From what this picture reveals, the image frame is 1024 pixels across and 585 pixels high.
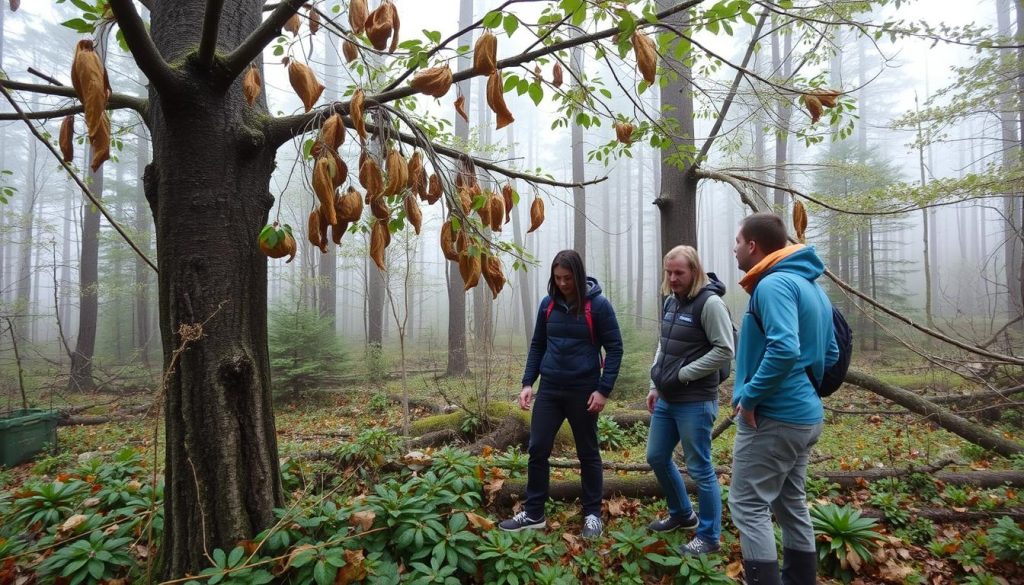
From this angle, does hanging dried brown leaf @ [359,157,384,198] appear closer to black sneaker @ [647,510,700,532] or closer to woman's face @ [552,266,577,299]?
woman's face @ [552,266,577,299]

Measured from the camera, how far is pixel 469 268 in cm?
163

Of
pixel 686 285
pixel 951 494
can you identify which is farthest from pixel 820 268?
pixel 951 494

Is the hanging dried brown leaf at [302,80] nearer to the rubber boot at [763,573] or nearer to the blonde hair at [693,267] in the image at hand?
the blonde hair at [693,267]

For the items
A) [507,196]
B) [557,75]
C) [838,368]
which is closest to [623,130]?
[557,75]

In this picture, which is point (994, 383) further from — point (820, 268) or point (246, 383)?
point (246, 383)

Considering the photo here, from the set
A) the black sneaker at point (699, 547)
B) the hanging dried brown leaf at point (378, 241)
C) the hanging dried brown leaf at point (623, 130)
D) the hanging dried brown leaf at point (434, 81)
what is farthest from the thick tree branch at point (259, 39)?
the black sneaker at point (699, 547)

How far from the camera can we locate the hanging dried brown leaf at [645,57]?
4.99 feet

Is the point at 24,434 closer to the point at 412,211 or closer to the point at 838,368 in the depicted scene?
the point at 412,211

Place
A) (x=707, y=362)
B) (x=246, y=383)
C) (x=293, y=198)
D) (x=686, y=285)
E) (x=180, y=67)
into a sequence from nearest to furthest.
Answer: (x=180, y=67) → (x=246, y=383) → (x=707, y=362) → (x=686, y=285) → (x=293, y=198)

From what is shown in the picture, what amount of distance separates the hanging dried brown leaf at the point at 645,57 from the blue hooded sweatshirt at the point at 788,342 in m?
1.18

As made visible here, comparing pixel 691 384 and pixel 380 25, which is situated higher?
pixel 380 25

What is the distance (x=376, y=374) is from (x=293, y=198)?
49.7 ft

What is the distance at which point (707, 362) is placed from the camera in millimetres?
2672

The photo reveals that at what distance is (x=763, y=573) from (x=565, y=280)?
75.5 inches
